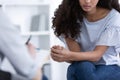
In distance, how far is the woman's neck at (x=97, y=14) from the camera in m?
1.69

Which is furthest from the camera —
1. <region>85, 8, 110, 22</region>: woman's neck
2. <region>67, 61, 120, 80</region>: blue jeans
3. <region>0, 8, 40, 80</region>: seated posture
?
<region>85, 8, 110, 22</region>: woman's neck

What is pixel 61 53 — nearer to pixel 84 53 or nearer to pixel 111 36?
pixel 84 53

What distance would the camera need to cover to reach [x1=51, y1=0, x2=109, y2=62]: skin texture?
1.56 m

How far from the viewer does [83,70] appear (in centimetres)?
151

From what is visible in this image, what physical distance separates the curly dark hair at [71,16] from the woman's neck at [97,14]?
0.10 feet

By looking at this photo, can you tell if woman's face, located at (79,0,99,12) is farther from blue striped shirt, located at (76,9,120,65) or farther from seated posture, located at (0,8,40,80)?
seated posture, located at (0,8,40,80)

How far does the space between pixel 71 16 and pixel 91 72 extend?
1.43 ft

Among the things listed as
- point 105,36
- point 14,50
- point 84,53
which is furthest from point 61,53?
point 14,50

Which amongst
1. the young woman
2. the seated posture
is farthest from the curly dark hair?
the seated posture

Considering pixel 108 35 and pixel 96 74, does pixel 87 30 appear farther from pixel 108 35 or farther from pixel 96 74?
pixel 96 74

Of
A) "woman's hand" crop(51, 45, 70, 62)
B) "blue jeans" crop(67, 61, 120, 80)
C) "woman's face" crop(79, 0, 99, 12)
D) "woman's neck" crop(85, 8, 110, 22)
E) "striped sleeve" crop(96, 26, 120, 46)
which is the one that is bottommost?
"blue jeans" crop(67, 61, 120, 80)

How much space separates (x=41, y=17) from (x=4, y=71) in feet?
6.40

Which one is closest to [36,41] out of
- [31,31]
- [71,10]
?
[31,31]

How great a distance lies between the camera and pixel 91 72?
150 cm
